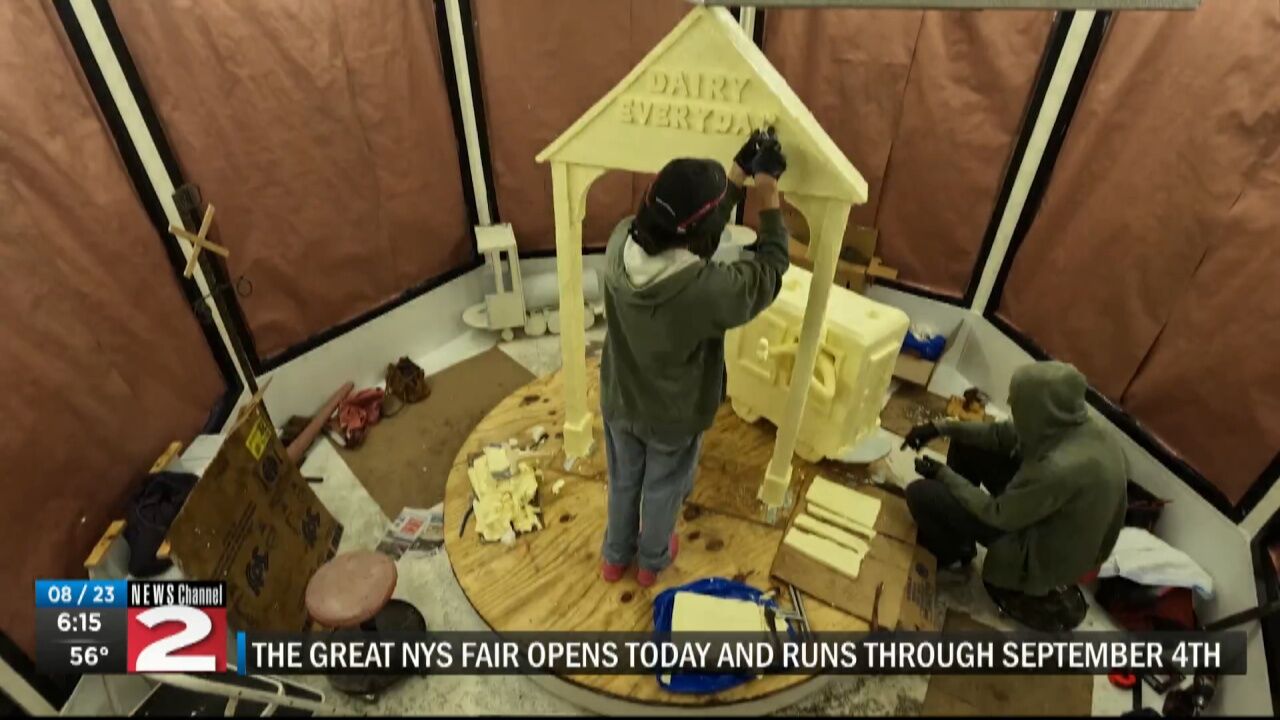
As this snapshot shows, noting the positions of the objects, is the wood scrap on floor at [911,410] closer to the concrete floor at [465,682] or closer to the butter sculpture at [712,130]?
the concrete floor at [465,682]

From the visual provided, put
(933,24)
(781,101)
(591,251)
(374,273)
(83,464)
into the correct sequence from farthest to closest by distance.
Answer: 1. (591,251)
2. (374,273)
3. (933,24)
4. (83,464)
5. (781,101)

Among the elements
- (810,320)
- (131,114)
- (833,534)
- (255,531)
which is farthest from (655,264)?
(131,114)

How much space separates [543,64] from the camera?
11.4ft

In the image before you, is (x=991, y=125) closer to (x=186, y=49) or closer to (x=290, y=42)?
(x=290, y=42)

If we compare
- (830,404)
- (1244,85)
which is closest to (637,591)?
(830,404)

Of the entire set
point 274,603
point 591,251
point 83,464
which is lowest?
point 274,603

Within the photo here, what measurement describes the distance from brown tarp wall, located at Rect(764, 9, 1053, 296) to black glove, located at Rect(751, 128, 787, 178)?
1.91 meters

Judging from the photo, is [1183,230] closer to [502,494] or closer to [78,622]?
[502,494]

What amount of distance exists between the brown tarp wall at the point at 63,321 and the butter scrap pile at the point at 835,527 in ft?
7.79

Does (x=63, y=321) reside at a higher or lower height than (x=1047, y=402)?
higher

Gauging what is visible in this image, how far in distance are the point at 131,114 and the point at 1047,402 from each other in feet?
10.5

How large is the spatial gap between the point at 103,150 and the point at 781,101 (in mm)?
2260

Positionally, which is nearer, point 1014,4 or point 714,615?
point 1014,4

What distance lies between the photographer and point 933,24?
309 cm
